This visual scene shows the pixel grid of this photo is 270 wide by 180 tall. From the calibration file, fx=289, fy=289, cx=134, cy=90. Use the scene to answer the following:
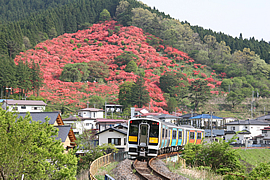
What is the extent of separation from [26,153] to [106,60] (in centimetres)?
8156

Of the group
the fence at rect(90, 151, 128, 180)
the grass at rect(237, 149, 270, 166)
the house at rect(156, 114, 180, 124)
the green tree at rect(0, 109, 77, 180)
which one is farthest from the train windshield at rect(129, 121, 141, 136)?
the house at rect(156, 114, 180, 124)

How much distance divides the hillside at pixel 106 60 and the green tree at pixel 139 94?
270 cm

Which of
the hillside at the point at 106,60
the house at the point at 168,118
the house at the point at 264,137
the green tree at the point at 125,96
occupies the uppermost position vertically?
the hillside at the point at 106,60

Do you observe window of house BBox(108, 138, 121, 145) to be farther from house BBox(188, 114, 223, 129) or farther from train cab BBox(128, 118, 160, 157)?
house BBox(188, 114, 223, 129)

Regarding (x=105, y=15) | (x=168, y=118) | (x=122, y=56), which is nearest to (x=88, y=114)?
(x=168, y=118)

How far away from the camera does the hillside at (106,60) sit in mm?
68312

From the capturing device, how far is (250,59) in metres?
110

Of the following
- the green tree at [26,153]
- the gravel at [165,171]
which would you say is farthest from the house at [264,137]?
the green tree at [26,153]

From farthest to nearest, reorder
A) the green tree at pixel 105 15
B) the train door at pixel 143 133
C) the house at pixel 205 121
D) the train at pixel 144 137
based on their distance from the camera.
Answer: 1. the green tree at pixel 105 15
2. the house at pixel 205 121
3. the train door at pixel 143 133
4. the train at pixel 144 137

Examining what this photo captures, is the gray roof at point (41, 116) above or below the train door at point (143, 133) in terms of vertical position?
above

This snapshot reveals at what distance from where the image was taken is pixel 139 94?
222 ft

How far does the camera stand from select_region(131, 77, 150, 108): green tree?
67.1 meters

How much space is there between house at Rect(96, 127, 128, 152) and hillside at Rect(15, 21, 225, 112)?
29493mm

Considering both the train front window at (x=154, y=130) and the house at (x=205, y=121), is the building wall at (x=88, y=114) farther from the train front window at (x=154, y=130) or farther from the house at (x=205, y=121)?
the train front window at (x=154, y=130)
